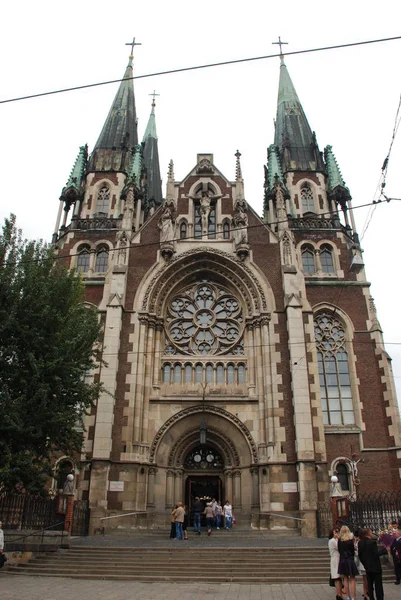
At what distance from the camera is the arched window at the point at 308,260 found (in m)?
27.0

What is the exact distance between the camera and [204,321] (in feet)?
78.7

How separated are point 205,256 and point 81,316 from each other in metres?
8.61

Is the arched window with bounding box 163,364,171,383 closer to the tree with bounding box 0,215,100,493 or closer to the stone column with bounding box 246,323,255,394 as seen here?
the stone column with bounding box 246,323,255,394

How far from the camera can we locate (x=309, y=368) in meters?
21.8

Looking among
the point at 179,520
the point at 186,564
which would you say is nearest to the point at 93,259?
the point at 179,520

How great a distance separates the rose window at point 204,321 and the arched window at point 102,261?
5.18m

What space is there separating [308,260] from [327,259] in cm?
107

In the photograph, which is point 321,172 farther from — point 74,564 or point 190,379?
point 74,564

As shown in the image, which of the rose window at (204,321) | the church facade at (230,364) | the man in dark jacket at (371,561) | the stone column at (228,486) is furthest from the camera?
the rose window at (204,321)

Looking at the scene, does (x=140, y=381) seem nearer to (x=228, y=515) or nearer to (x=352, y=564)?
(x=228, y=515)

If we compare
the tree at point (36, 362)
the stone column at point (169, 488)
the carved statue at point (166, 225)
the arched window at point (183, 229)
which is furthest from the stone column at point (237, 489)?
the arched window at point (183, 229)

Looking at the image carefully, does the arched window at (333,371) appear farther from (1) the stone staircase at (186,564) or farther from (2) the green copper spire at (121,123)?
(2) the green copper spire at (121,123)

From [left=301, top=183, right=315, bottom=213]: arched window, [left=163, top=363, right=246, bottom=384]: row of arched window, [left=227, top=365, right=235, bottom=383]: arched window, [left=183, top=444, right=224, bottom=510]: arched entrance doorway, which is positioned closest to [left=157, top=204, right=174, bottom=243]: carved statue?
[left=163, top=363, right=246, bottom=384]: row of arched window

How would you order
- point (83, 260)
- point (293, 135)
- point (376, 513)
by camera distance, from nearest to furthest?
point (376, 513), point (83, 260), point (293, 135)
